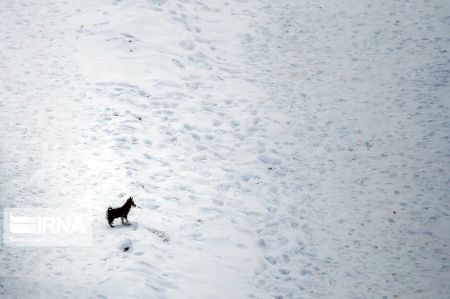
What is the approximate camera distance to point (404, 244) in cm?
962

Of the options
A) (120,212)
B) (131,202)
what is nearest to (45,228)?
(120,212)

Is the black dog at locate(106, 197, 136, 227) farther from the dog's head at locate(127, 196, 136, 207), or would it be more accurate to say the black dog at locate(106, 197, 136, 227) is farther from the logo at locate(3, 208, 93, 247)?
the logo at locate(3, 208, 93, 247)

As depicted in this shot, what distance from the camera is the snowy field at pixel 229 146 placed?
8.13m

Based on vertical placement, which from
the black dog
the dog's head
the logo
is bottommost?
the logo

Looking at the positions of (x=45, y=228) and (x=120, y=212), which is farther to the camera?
(x=45, y=228)

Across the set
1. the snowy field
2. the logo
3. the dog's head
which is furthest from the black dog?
the logo

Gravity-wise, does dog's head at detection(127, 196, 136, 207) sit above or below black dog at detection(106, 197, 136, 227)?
above

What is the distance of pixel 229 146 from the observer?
37.2 ft

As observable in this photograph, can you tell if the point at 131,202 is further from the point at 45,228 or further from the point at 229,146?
the point at 229,146

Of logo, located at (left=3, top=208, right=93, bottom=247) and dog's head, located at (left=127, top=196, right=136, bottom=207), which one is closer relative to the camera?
logo, located at (left=3, top=208, right=93, bottom=247)

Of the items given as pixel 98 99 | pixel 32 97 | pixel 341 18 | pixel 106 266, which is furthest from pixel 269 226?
pixel 341 18

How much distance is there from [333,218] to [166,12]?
954 cm

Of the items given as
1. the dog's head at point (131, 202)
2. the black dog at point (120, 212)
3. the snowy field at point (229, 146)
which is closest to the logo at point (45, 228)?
the snowy field at point (229, 146)

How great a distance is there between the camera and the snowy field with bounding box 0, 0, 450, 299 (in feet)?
26.7
